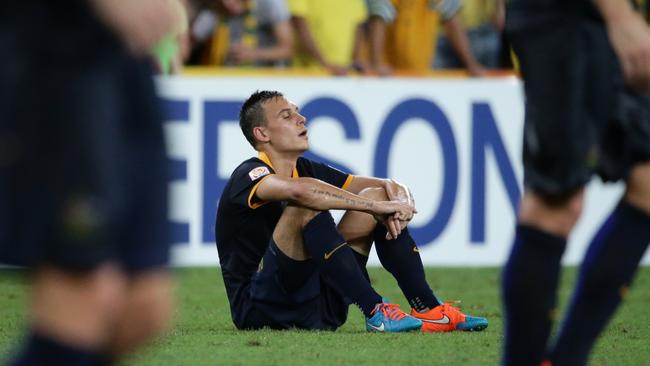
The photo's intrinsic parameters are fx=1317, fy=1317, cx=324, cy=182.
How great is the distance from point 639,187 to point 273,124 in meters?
2.71

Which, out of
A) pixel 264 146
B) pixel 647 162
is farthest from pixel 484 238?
pixel 647 162

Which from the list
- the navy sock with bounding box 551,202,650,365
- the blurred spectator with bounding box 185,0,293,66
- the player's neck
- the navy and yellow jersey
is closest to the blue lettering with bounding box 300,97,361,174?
the blurred spectator with bounding box 185,0,293,66

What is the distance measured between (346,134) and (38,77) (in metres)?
6.65

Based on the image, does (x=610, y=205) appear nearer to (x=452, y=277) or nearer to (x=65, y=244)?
(x=452, y=277)

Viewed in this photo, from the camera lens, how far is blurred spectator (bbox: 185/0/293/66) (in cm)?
916

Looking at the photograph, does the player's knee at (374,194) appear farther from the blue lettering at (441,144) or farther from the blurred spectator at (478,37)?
the blurred spectator at (478,37)

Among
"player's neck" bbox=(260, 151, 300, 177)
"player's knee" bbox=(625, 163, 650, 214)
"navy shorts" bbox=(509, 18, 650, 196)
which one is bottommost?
"player's neck" bbox=(260, 151, 300, 177)

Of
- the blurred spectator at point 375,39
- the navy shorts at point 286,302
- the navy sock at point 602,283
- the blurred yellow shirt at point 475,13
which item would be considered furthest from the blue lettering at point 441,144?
the navy sock at point 602,283

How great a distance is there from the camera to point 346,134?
28.9ft

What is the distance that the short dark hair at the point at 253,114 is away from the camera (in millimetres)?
5934

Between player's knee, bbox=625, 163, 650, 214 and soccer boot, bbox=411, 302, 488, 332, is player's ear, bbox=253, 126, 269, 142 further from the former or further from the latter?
player's knee, bbox=625, 163, 650, 214

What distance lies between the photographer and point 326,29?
952 cm

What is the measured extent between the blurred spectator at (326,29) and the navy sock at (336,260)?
401cm

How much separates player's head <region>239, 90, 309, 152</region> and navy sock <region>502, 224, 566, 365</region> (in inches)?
103
